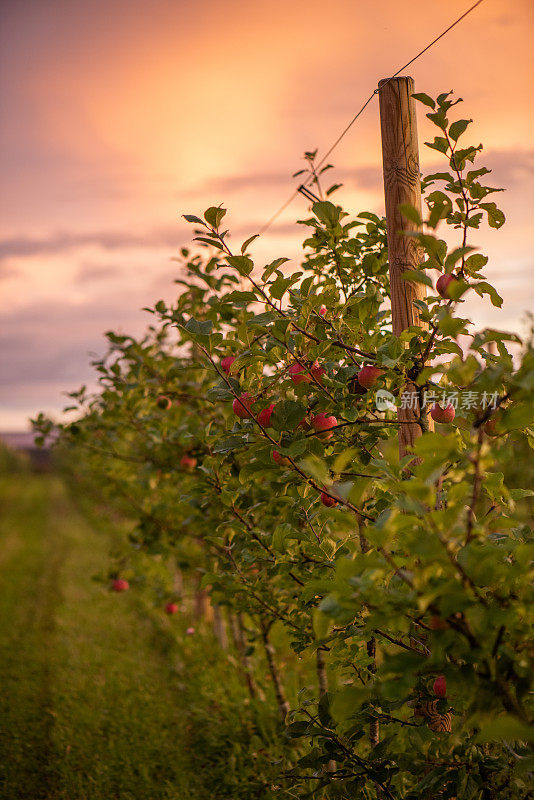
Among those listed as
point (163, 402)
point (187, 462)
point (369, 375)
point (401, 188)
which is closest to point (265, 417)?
point (369, 375)

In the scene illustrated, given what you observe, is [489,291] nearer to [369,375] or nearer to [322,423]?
[369,375]

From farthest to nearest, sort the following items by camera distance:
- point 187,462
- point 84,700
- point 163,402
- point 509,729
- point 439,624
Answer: point 84,700, point 187,462, point 163,402, point 439,624, point 509,729

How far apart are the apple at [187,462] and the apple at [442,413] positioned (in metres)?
1.73

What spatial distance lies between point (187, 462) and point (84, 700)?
2426 mm

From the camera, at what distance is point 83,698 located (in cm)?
413

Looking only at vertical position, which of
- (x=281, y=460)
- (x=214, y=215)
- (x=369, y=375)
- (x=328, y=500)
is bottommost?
(x=328, y=500)

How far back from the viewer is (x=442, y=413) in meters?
1.52

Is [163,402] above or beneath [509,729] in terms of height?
above

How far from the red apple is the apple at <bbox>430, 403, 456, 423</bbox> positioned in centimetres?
38

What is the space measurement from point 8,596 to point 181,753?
5413 mm

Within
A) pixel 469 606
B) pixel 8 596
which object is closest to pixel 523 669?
pixel 469 606

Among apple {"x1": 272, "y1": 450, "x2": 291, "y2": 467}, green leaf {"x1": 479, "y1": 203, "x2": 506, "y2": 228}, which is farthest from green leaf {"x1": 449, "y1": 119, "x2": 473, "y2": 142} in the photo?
apple {"x1": 272, "y1": 450, "x2": 291, "y2": 467}

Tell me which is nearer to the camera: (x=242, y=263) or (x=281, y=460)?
(x=242, y=263)

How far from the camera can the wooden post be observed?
165cm
